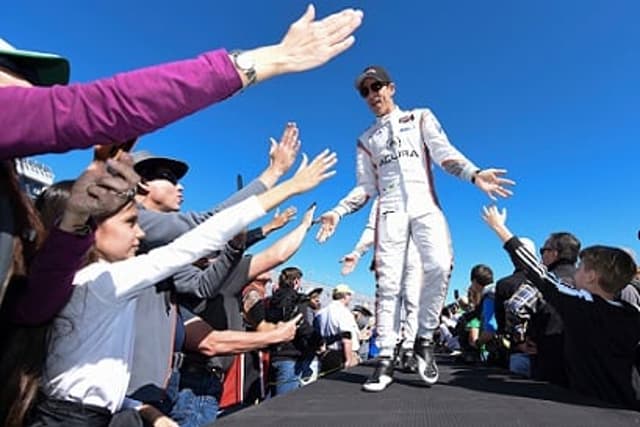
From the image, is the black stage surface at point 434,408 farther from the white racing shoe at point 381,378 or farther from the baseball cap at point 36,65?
the baseball cap at point 36,65

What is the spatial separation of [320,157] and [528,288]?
2.39 meters

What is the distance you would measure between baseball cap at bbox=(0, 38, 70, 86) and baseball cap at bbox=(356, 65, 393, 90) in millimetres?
2238

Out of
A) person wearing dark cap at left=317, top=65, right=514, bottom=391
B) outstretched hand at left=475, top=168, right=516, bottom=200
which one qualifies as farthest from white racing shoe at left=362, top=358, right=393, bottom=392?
outstretched hand at left=475, top=168, right=516, bottom=200

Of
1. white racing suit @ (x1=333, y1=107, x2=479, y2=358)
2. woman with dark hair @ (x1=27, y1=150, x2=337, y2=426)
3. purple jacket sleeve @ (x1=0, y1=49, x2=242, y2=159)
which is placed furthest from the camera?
white racing suit @ (x1=333, y1=107, x2=479, y2=358)

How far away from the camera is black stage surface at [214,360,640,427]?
5.45ft

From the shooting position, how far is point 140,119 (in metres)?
0.88

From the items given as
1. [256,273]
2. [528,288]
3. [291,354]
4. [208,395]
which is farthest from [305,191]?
[291,354]

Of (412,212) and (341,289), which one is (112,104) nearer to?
(412,212)

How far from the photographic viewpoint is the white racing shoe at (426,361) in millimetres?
2733

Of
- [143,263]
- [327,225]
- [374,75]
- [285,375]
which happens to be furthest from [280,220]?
[285,375]

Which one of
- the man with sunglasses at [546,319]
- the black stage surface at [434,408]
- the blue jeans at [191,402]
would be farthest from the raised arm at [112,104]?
the man with sunglasses at [546,319]

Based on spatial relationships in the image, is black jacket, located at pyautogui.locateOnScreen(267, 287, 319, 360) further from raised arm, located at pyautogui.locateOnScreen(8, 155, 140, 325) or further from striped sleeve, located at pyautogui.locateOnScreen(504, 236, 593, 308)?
raised arm, located at pyautogui.locateOnScreen(8, 155, 140, 325)

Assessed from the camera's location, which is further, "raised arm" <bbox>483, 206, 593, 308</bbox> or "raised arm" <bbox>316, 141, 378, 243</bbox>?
"raised arm" <bbox>316, 141, 378, 243</bbox>

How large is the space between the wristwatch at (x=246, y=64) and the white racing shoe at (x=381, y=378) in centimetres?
205
